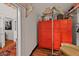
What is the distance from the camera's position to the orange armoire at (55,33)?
95.5 inches

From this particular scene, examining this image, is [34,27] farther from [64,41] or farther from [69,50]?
[69,50]

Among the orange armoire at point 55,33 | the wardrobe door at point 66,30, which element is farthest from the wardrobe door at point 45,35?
the wardrobe door at point 66,30

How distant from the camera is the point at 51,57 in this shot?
2160 millimetres

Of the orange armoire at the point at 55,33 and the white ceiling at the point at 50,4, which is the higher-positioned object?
the white ceiling at the point at 50,4

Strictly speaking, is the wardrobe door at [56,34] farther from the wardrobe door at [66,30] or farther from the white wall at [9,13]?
the white wall at [9,13]

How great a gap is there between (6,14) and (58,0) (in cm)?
89

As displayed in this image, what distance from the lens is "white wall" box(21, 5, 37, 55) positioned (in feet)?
8.40

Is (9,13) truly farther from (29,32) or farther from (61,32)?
(61,32)

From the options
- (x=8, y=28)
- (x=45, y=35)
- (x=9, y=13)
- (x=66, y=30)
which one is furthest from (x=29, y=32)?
(x=66, y=30)

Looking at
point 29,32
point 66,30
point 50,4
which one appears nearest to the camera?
point 50,4

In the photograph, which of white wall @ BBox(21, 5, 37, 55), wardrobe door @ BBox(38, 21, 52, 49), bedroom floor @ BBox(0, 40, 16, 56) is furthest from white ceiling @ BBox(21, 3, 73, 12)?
bedroom floor @ BBox(0, 40, 16, 56)

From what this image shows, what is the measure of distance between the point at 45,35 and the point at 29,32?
338mm

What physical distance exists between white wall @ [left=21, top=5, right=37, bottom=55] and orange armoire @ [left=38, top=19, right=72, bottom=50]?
0.11m

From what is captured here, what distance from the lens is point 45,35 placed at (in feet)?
8.30
